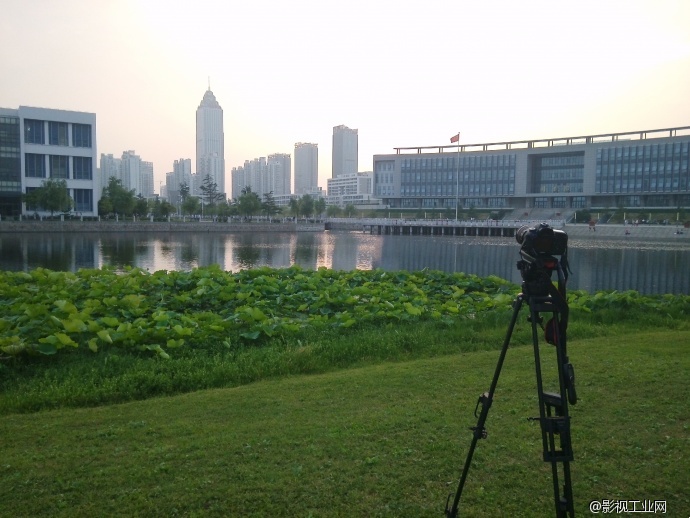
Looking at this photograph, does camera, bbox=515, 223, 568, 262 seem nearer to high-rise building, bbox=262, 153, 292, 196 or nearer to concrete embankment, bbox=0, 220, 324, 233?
concrete embankment, bbox=0, 220, 324, 233

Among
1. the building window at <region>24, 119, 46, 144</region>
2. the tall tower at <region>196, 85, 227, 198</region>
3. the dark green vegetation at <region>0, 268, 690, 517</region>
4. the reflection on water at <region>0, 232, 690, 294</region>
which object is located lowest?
the reflection on water at <region>0, 232, 690, 294</region>

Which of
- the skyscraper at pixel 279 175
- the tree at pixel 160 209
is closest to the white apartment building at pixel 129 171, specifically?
the skyscraper at pixel 279 175

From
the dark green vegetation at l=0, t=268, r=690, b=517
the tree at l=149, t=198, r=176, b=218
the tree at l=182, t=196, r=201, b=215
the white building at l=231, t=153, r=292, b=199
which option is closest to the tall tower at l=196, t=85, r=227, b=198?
the white building at l=231, t=153, r=292, b=199

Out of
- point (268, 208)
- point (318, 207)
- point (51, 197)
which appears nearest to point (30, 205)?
point (51, 197)

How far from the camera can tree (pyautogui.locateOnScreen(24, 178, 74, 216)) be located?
5331 cm

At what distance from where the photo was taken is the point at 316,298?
998cm

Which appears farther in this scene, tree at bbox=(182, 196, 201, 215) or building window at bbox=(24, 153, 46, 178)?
tree at bbox=(182, 196, 201, 215)

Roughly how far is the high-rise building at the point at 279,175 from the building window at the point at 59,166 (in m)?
127

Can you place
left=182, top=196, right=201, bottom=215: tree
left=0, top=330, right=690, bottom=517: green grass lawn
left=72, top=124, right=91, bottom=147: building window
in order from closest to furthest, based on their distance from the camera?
left=0, top=330, right=690, bottom=517: green grass lawn < left=72, top=124, right=91, bottom=147: building window < left=182, top=196, right=201, bottom=215: tree

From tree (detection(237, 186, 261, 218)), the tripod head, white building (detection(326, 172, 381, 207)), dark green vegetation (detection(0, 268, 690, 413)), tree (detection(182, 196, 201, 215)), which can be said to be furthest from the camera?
white building (detection(326, 172, 381, 207))

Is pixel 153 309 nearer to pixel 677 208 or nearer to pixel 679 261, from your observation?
pixel 679 261

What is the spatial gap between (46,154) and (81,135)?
153 inches

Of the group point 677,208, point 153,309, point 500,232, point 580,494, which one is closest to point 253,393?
point 580,494

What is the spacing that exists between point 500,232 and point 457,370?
222 ft
